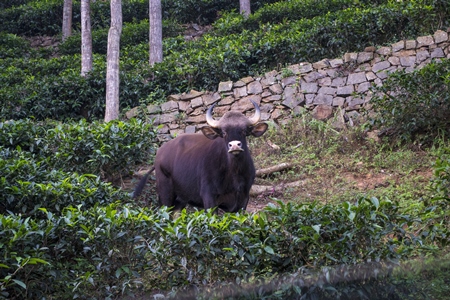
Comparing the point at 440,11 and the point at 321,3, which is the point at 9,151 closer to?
the point at 440,11

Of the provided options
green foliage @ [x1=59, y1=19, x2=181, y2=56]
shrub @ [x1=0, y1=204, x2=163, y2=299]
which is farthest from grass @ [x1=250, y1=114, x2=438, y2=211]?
green foliage @ [x1=59, y1=19, x2=181, y2=56]

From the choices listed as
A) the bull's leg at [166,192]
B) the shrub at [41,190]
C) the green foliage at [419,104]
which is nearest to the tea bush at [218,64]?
the green foliage at [419,104]

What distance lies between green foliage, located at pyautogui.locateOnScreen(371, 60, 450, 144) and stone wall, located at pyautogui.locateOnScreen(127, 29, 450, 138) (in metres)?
1.32

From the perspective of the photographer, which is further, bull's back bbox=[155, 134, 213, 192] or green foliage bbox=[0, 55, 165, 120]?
green foliage bbox=[0, 55, 165, 120]

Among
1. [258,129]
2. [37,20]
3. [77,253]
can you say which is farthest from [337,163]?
[37,20]

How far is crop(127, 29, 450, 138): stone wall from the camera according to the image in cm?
1180

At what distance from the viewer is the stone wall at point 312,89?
38.7ft

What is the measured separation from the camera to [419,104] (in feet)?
31.9

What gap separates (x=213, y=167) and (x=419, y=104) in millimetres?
4086

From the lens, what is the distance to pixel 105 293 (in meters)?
5.29

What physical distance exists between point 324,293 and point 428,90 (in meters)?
8.53

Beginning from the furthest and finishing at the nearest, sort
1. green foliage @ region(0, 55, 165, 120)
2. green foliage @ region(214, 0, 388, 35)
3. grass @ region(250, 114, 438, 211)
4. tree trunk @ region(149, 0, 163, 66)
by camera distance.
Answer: green foliage @ region(214, 0, 388, 35) → tree trunk @ region(149, 0, 163, 66) → green foliage @ region(0, 55, 165, 120) → grass @ region(250, 114, 438, 211)

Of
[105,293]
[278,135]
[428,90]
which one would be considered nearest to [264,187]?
[278,135]

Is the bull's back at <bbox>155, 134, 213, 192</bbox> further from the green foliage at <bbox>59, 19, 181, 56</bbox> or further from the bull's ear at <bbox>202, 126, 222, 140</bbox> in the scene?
the green foliage at <bbox>59, 19, 181, 56</bbox>
